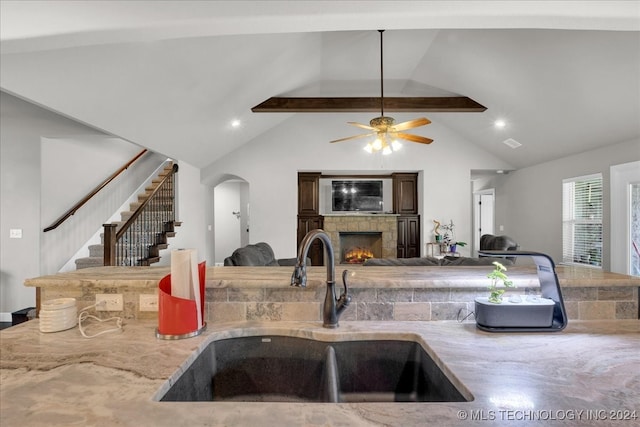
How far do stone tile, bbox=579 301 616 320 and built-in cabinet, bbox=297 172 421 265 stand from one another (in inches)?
216

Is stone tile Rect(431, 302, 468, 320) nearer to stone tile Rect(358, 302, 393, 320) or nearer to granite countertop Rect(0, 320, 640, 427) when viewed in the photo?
granite countertop Rect(0, 320, 640, 427)

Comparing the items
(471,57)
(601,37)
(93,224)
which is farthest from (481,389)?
(93,224)

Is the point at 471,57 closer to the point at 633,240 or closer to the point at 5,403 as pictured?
the point at 633,240

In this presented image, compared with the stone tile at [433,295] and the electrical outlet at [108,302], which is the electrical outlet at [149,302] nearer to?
the electrical outlet at [108,302]

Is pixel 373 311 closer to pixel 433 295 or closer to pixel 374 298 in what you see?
pixel 374 298

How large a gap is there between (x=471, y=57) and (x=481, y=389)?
4453mm

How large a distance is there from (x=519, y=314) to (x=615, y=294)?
0.46 metres

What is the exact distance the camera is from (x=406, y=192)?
22.1ft

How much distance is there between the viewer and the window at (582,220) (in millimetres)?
4441

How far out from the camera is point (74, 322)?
112 centimetres

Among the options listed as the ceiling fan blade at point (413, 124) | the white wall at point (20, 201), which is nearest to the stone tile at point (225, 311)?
the ceiling fan blade at point (413, 124)

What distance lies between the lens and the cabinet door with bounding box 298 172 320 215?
666 cm

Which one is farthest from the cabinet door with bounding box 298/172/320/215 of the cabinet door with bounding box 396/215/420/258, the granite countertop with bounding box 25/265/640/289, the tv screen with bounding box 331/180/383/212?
the granite countertop with bounding box 25/265/640/289

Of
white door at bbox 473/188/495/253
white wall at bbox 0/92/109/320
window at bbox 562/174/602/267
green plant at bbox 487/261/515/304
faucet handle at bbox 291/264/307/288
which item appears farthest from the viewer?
white door at bbox 473/188/495/253
